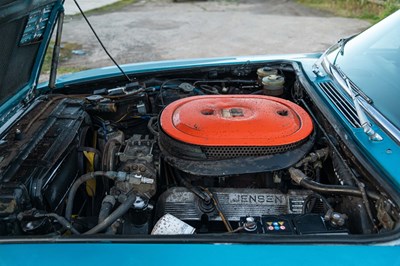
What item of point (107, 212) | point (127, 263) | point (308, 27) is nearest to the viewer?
point (127, 263)

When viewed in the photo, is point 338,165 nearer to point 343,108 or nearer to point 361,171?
point 361,171

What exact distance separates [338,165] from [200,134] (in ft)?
2.04

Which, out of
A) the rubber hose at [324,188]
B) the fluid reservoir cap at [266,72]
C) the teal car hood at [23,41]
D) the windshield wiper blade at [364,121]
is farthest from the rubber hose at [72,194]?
the fluid reservoir cap at [266,72]

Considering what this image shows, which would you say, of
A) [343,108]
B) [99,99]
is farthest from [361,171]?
[99,99]

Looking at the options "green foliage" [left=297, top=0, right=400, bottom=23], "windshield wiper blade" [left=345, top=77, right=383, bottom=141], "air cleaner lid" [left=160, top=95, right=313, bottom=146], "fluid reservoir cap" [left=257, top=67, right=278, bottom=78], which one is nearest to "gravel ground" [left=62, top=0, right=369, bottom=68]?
"green foliage" [left=297, top=0, right=400, bottom=23]

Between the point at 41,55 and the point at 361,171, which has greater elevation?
the point at 41,55

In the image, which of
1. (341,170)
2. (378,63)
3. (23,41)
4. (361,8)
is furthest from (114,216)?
(361,8)

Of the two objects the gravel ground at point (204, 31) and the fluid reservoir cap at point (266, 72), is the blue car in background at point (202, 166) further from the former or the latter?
the gravel ground at point (204, 31)

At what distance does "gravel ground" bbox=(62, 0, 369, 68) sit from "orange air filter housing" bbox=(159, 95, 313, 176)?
15.5ft

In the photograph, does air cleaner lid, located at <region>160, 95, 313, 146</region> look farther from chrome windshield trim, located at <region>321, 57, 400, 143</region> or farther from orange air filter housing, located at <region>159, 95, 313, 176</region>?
chrome windshield trim, located at <region>321, 57, 400, 143</region>

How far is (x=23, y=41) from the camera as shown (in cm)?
193

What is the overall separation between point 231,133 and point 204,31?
7466 mm

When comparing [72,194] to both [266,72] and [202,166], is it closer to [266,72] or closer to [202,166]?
[202,166]

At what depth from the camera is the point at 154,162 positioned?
180 cm
